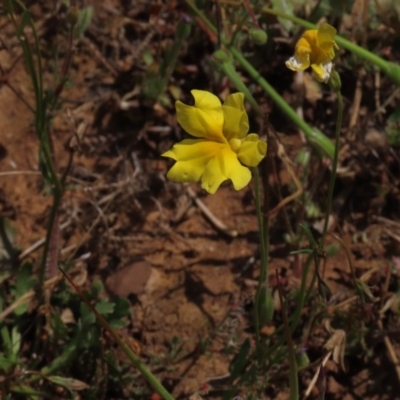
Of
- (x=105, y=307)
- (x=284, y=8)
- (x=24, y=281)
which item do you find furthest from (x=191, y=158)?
(x=284, y=8)

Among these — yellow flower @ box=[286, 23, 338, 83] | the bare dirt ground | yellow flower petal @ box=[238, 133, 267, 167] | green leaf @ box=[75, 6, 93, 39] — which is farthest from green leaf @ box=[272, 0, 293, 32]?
yellow flower petal @ box=[238, 133, 267, 167]

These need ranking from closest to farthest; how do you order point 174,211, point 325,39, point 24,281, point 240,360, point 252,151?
point 252,151 < point 325,39 < point 240,360 < point 24,281 < point 174,211

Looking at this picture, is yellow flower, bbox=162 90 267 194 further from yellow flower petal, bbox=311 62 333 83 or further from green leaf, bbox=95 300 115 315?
green leaf, bbox=95 300 115 315

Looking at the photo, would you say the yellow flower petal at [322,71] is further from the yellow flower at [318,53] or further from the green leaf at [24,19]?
the green leaf at [24,19]

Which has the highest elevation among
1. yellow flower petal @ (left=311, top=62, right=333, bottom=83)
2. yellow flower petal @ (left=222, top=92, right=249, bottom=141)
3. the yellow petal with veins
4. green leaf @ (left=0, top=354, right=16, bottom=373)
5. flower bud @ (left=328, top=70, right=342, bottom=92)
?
the yellow petal with veins

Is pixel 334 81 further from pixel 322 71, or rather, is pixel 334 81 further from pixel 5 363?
pixel 5 363

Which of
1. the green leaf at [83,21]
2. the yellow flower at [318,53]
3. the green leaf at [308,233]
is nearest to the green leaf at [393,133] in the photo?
the yellow flower at [318,53]
